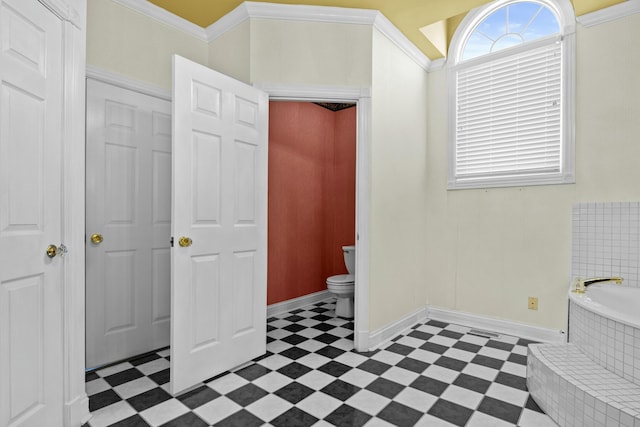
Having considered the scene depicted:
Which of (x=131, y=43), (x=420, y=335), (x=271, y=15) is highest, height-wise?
(x=271, y=15)

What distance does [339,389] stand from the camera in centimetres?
212

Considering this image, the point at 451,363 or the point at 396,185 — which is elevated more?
the point at 396,185

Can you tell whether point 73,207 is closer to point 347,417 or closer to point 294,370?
point 294,370

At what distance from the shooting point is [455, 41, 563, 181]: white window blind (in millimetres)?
2955

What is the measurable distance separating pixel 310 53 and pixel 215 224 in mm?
1532

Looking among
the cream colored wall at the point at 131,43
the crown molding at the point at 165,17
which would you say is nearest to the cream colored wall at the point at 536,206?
the crown molding at the point at 165,17

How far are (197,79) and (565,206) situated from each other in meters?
3.04

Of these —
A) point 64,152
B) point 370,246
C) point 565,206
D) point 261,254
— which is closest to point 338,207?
point 370,246

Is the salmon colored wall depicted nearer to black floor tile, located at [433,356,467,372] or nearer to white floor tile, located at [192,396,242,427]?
white floor tile, located at [192,396,242,427]

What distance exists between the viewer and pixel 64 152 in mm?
1667

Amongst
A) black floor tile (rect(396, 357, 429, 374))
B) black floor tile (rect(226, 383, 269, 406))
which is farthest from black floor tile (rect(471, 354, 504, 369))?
black floor tile (rect(226, 383, 269, 406))

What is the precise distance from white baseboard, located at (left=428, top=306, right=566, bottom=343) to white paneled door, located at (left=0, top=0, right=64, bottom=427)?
10.4 ft

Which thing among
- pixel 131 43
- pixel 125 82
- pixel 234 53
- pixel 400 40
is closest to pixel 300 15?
pixel 234 53

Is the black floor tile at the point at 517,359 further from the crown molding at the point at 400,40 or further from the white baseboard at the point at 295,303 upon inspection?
the crown molding at the point at 400,40
